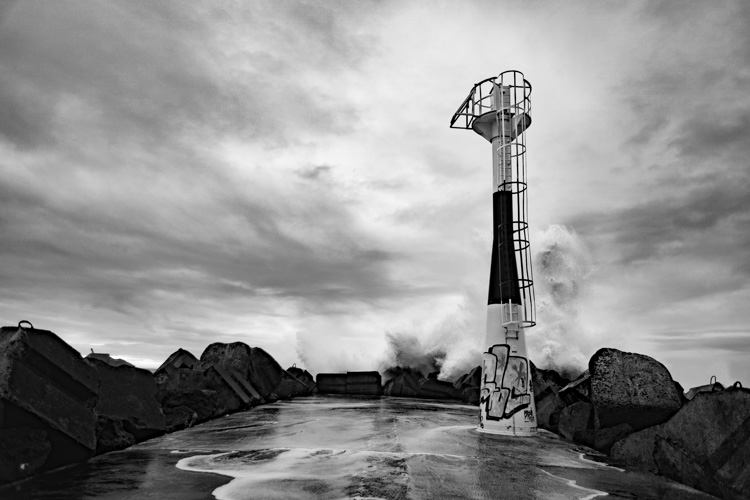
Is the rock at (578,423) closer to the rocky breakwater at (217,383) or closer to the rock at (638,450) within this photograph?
the rock at (638,450)

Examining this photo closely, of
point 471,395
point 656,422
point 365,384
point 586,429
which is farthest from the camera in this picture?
point 365,384

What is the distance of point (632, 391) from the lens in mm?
10875

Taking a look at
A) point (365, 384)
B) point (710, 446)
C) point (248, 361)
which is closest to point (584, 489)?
point (710, 446)

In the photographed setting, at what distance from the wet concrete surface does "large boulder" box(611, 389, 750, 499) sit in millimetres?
262

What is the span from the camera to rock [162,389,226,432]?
13.1 meters

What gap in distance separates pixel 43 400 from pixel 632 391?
10.6 meters

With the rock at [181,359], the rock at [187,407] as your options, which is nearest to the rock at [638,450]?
the rock at [187,407]

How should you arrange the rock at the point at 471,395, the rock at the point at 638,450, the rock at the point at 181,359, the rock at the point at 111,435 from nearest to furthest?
1. the rock at the point at 638,450
2. the rock at the point at 111,435
3. the rock at the point at 181,359
4. the rock at the point at 471,395

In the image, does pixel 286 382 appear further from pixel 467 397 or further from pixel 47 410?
pixel 47 410

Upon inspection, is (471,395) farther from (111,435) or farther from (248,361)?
(111,435)

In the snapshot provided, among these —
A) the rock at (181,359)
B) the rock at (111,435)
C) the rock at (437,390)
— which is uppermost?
the rock at (181,359)

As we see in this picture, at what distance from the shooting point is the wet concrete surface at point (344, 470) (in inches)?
253

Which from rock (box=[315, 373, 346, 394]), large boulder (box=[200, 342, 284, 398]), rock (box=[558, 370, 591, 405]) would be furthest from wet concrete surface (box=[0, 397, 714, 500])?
rock (box=[315, 373, 346, 394])

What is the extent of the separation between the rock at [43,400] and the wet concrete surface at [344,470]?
313 mm
